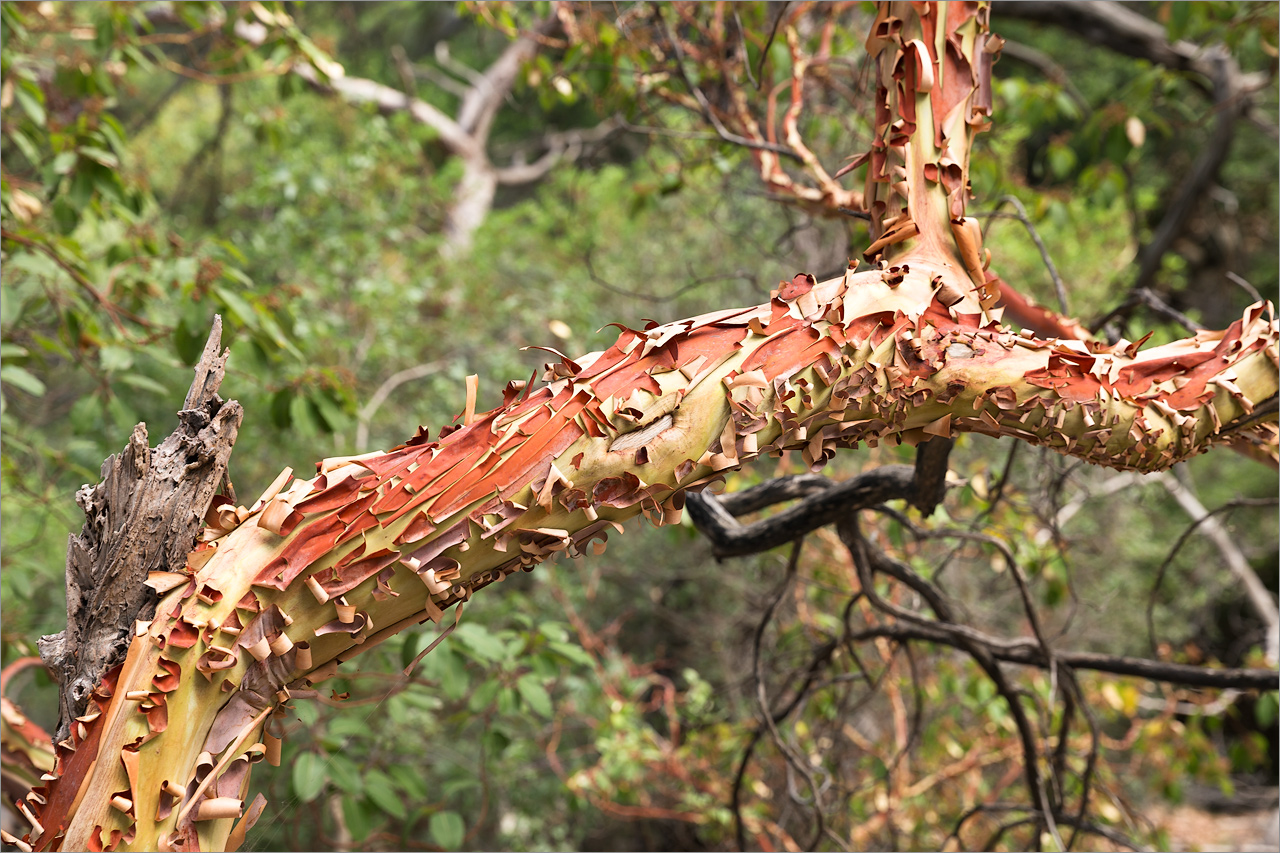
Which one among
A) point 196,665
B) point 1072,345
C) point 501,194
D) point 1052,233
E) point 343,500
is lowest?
point 196,665

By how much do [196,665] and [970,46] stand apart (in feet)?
2.66

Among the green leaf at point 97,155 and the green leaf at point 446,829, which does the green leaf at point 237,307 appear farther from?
the green leaf at point 446,829

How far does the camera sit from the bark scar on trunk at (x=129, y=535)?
0.58m

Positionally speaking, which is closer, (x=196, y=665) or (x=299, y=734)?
(x=196, y=665)

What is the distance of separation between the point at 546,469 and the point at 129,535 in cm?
29

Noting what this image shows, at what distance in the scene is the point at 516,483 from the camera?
56 cm

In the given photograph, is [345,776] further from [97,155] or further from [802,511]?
[97,155]

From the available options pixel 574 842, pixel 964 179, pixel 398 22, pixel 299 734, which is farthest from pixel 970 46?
pixel 398 22

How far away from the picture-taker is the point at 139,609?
58 centimetres

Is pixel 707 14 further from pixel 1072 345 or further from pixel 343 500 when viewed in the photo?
pixel 343 500

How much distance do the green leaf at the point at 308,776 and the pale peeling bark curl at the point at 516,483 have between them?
2.51ft

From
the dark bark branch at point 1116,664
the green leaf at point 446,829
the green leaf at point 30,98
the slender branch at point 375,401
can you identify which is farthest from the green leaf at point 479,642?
the slender branch at point 375,401

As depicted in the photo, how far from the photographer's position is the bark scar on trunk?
0.58 m

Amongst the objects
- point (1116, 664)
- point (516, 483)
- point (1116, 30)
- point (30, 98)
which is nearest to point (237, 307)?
point (30, 98)
